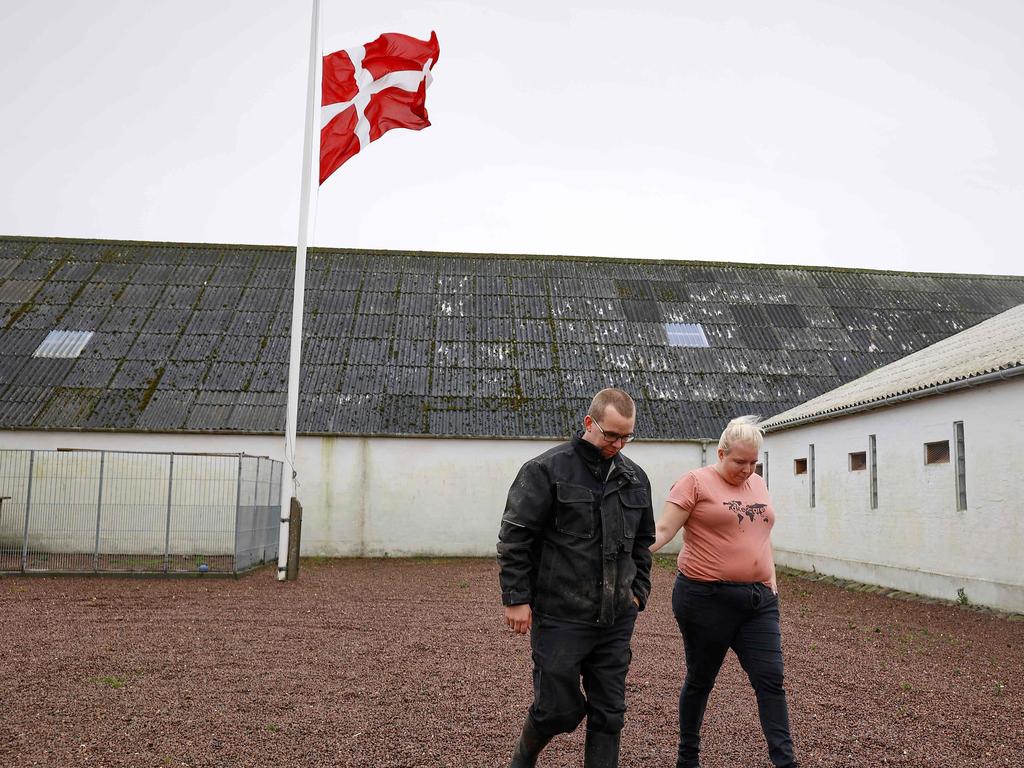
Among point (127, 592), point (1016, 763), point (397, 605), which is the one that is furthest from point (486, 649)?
point (127, 592)

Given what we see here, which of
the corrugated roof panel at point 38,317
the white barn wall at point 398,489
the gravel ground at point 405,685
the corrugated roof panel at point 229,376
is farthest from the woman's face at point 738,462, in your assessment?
the corrugated roof panel at point 38,317

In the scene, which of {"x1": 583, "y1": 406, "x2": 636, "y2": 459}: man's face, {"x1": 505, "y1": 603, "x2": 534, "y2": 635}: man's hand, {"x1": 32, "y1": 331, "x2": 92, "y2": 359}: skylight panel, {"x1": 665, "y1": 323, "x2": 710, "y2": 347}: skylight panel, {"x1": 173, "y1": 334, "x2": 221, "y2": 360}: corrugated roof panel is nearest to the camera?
{"x1": 505, "y1": 603, "x2": 534, "y2": 635}: man's hand

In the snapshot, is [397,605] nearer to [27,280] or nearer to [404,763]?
[404,763]

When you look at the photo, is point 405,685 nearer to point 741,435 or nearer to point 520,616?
point 520,616

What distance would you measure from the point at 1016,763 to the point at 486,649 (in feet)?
16.0

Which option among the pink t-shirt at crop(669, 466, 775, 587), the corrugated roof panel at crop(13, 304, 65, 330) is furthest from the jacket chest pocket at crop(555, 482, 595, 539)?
the corrugated roof panel at crop(13, 304, 65, 330)

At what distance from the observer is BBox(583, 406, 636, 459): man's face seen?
4.28 meters

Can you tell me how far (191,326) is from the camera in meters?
23.0

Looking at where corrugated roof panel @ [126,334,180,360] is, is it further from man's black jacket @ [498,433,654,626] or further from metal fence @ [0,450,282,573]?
man's black jacket @ [498,433,654,626]

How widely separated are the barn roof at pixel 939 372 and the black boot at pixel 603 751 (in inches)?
344

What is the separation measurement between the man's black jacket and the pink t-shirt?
22.7 inches

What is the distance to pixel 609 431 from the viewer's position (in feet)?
14.1

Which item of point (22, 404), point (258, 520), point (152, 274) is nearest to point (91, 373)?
point (22, 404)

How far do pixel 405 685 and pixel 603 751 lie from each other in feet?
10.4
